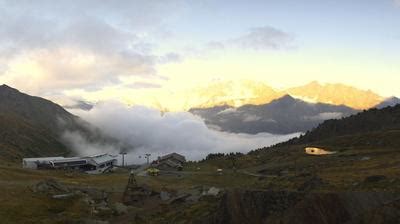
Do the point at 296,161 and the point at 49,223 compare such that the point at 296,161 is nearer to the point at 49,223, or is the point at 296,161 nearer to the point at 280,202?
the point at 49,223

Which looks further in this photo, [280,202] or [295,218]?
[280,202]

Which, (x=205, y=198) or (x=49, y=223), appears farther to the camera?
(x=205, y=198)

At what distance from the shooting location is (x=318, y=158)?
179 meters

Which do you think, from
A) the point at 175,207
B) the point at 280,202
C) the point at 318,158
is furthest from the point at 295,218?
the point at 318,158

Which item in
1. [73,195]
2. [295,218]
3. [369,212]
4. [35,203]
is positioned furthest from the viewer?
[73,195]

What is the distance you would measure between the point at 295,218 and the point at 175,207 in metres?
44.6

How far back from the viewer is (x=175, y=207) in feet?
308

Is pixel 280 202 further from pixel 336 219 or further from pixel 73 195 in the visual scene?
pixel 73 195

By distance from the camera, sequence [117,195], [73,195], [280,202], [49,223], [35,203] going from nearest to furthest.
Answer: [280,202] → [49,223] → [35,203] → [73,195] → [117,195]

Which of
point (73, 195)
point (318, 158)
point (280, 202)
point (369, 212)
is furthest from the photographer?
point (318, 158)

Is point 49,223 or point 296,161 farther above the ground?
point 296,161

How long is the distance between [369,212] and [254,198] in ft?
46.3

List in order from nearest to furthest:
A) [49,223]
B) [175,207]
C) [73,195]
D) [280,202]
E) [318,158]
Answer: [280,202], [49,223], [175,207], [73,195], [318,158]

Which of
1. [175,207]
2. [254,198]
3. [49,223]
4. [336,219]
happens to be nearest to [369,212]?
[336,219]
